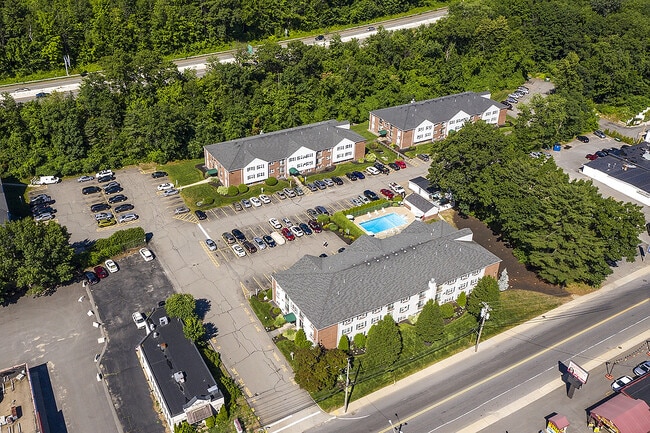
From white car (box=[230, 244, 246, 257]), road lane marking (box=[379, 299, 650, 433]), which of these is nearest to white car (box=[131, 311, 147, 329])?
white car (box=[230, 244, 246, 257])

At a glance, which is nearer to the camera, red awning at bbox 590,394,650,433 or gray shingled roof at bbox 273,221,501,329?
red awning at bbox 590,394,650,433

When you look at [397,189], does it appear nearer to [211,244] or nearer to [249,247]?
[249,247]

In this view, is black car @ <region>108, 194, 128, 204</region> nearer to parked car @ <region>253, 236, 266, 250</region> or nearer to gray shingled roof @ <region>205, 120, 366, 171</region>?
gray shingled roof @ <region>205, 120, 366, 171</region>

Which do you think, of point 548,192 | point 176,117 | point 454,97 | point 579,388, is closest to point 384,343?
point 579,388

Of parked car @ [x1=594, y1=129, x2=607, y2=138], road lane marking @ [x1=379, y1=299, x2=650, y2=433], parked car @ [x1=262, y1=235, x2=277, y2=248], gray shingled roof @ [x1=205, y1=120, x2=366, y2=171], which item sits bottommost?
road lane marking @ [x1=379, y1=299, x2=650, y2=433]

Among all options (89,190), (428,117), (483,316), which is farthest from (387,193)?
(89,190)

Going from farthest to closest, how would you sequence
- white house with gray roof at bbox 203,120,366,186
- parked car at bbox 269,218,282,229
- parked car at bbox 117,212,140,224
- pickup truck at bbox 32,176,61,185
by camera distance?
white house with gray roof at bbox 203,120,366,186
pickup truck at bbox 32,176,61,185
parked car at bbox 117,212,140,224
parked car at bbox 269,218,282,229

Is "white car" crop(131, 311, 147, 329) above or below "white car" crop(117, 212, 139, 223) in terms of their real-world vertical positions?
below

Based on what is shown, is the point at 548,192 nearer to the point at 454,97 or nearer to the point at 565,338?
the point at 565,338
